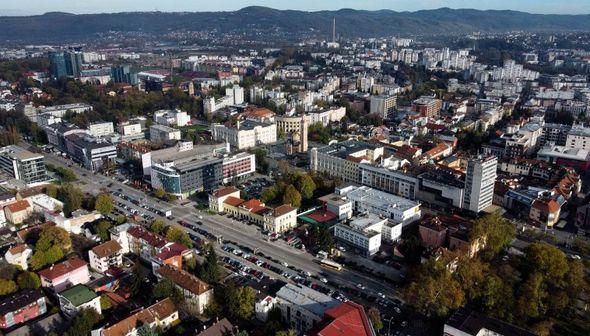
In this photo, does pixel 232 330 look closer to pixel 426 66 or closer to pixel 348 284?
pixel 348 284

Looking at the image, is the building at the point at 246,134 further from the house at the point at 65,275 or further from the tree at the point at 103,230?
the house at the point at 65,275

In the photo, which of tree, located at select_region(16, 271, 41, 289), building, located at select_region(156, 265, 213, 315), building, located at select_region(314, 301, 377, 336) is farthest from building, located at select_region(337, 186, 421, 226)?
tree, located at select_region(16, 271, 41, 289)

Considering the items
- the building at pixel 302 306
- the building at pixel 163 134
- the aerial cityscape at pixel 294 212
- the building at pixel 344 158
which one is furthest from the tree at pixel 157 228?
the building at pixel 163 134

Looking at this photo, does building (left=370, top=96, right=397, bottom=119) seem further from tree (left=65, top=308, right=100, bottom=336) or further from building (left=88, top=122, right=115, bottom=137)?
→ tree (left=65, top=308, right=100, bottom=336)

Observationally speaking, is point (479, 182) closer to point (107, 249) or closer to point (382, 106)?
point (107, 249)

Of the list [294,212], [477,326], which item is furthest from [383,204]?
[477,326]
